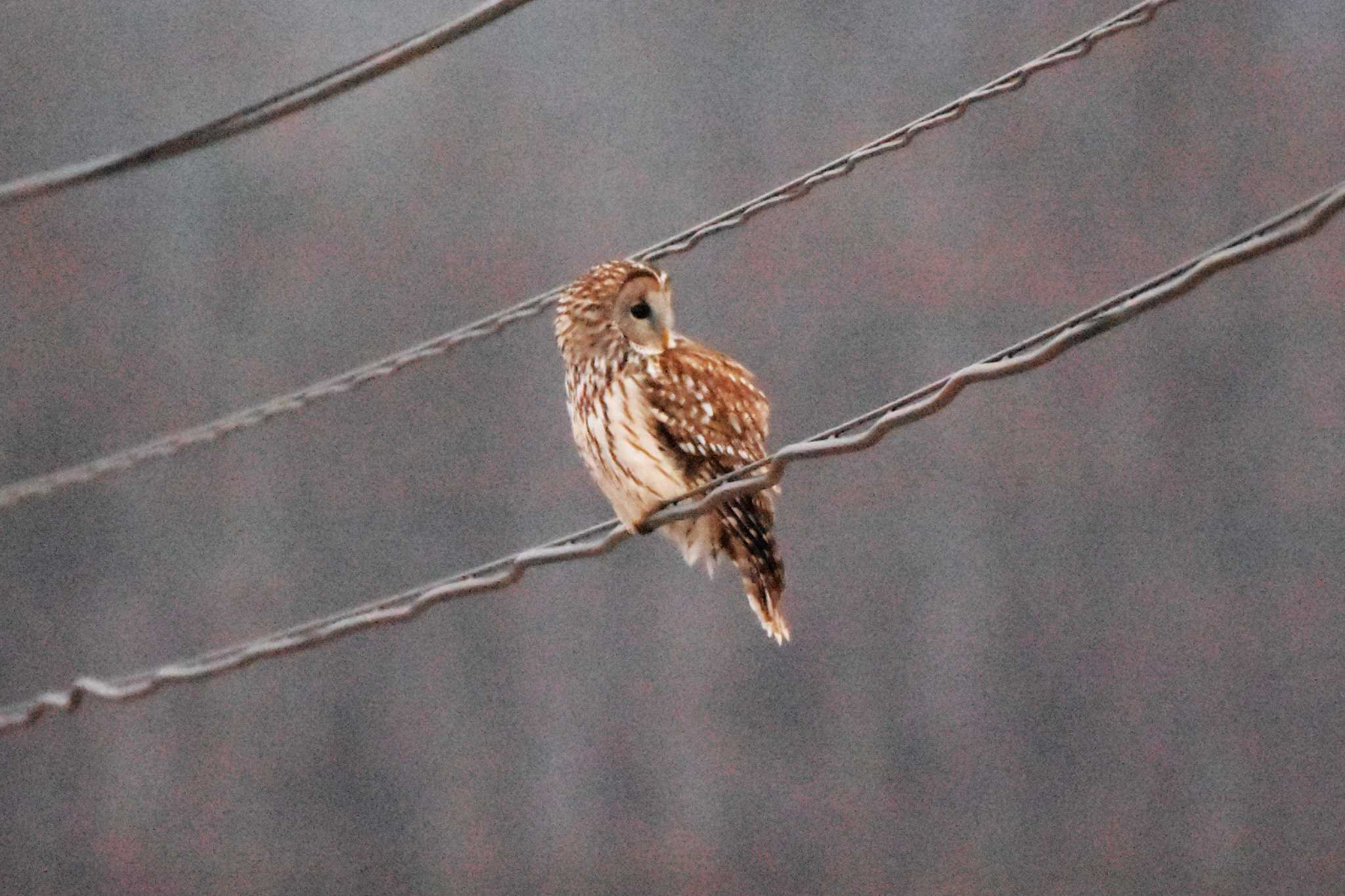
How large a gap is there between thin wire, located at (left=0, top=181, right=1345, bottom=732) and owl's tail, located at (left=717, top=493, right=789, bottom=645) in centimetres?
12

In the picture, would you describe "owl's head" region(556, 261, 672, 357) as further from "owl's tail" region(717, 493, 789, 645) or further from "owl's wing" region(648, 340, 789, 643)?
"owl's tail" region(717, 493, 789, 645)

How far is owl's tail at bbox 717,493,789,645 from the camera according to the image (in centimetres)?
290

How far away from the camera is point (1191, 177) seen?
4875 millimetres

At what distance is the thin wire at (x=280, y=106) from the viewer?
1.91 metres

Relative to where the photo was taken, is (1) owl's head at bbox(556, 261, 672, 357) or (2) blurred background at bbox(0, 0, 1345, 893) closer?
(1) owl's head at bbox(556, 261, 672, 357)

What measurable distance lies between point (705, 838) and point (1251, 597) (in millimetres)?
1587

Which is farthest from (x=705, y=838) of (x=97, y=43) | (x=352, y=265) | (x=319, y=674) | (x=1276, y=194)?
(x=97, y=43)

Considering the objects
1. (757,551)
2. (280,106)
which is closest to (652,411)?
(757,551)

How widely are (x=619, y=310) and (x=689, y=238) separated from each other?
0.31 m

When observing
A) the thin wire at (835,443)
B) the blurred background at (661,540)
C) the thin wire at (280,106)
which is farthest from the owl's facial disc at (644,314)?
the blurred background at (661,540)

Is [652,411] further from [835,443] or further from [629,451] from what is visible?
[835,443]

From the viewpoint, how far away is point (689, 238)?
2525 millimetres

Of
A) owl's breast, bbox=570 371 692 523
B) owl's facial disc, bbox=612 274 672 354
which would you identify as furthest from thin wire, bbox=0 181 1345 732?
owl's facial disc, bbox=612 274 672 354

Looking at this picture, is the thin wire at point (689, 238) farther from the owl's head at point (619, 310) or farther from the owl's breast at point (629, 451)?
the owl's breast at point (629, 451)
